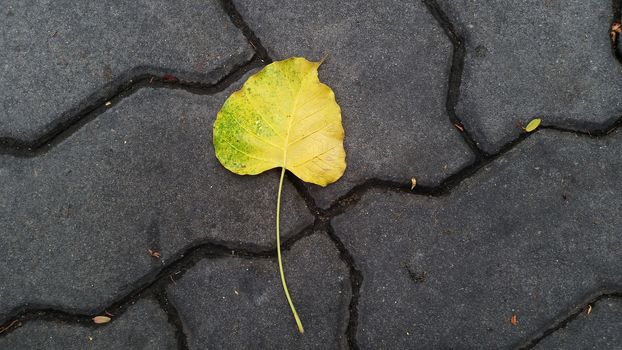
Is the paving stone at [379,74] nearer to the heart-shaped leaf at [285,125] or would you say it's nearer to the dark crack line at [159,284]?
the heart-shaped leaf at [285,125]

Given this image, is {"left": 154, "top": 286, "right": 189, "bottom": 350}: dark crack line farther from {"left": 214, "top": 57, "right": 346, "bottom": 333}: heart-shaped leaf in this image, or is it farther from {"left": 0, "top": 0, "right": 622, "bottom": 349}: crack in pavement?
{"left": 214, "top": 57, "right": 346, "bottom": 333}: heart-shaped leaf

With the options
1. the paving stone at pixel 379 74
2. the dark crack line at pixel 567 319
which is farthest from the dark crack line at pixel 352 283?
the dark crack line at pixel 567 319

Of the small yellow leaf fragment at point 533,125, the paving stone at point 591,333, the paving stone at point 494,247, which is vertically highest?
the small yellow leaf fragment at point 533,125

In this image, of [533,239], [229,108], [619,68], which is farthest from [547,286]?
[229,108]

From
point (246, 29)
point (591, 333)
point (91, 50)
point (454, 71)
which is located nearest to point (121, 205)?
point (91, 50)

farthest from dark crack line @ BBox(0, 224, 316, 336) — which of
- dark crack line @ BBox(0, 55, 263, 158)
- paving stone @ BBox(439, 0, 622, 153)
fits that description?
paving stone @ BBox(439, 0, 622, 153)
